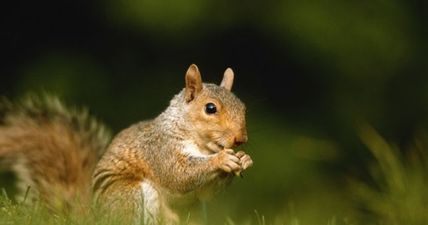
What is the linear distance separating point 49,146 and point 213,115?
2.81 ft

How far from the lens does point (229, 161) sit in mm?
4488

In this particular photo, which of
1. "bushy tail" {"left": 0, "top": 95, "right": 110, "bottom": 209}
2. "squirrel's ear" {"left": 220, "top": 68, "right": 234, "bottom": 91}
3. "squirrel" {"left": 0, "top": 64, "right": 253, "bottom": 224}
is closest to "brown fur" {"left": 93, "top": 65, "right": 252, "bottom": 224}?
"squirrel" {"left": 0, "top": 64, "right": 253, "bottom": 224}

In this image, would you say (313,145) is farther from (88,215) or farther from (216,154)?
(88,215)

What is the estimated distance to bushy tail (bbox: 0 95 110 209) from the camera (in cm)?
518

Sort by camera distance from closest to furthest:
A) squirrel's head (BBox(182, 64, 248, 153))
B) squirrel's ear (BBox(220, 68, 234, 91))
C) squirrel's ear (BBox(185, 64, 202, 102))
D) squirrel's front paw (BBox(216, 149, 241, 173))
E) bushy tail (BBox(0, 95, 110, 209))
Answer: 1. squirrel's front paw (BBox(216, 149, 241, 173))
2. squirrel's head (BBox(182, 64, 248, 153))
3. squirrel's ear (BBox(185, 64, 202, 102))
4. squirrel's ear (BBox(220, 68, 234, 91))
5. bushy tail (BBox(0, 95, 110, 209))

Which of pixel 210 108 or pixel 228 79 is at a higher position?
pixel 228 79

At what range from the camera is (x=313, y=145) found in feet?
18.6

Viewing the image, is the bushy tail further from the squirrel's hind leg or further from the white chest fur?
the white chest fur

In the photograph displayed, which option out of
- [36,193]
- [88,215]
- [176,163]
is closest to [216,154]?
[176,163]

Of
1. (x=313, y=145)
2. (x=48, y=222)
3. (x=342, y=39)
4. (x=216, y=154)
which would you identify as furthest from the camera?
(x=342, y=39)

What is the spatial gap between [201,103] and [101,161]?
48 centimetres

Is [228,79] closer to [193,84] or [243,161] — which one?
[193,84]

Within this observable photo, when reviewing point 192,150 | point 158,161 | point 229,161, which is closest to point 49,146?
point 158,161

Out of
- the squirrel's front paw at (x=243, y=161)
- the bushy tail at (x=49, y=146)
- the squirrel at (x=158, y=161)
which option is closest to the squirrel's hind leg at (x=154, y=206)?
the squirrel at (x=158, y=161)
